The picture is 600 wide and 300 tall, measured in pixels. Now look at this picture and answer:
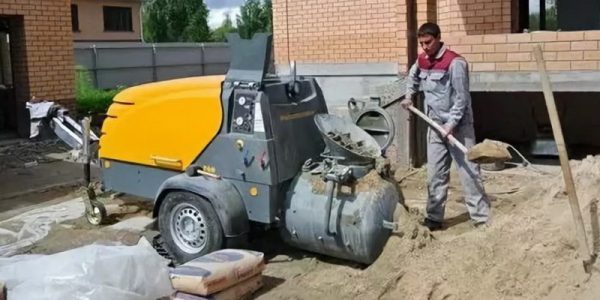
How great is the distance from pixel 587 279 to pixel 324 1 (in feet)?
A: 21.5

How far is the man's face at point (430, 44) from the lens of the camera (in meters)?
5.80

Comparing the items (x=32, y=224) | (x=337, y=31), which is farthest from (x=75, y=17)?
(x=32, y=224)

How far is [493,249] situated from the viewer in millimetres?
4762

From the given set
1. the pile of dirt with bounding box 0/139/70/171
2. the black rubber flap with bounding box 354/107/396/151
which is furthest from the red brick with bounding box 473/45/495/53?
the pile of dirt with bounding box 0/139/70/171

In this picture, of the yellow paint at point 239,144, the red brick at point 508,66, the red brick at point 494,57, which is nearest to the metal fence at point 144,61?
the red brick at point 494,57

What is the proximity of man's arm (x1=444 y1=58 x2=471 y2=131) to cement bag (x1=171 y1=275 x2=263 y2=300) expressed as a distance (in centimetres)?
199

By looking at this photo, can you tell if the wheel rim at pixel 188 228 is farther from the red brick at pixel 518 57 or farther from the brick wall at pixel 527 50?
the red brick at pixel 518 57

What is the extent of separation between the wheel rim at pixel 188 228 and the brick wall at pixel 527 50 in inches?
153

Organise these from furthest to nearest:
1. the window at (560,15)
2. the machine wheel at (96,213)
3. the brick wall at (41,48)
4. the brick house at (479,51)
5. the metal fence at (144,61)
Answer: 1. the metal fence at (144,61)
2. the brick wall at (41,48)
3. the window at (560,15)
4. the brick house at (479,51)
5. the machine wheel at (96,213)

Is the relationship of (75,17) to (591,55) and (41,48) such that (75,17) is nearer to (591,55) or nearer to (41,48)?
(41,48)

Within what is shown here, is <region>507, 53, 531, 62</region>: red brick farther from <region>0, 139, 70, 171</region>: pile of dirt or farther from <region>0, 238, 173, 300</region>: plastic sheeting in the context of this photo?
<region>0, 139, 70, 171</region>: pile of dirt

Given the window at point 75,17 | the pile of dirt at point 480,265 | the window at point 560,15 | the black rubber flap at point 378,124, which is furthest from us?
the window at point 75,17

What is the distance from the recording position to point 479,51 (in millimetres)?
7949

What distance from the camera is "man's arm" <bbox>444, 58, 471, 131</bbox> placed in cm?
573
